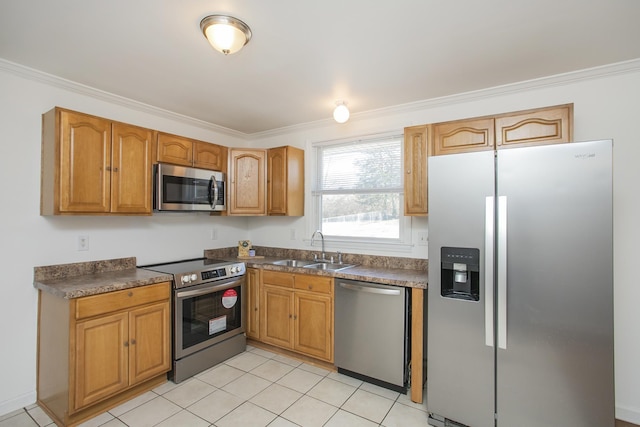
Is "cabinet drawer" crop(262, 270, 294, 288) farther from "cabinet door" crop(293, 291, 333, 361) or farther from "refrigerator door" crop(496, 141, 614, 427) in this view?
"refrigerator door" crop(496, 141, 614, 427)

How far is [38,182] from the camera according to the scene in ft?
7.90

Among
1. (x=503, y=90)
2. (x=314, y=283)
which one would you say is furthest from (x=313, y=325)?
(x=503, y=90)

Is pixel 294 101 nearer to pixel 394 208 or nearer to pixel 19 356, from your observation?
pixel 394 208

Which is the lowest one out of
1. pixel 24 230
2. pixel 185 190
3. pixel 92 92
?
pixel 24 230

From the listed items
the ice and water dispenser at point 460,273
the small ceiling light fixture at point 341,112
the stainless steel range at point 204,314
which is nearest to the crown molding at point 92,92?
the stainless steel range at point 204,314

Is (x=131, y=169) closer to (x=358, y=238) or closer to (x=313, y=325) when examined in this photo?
(x=313, y=325)

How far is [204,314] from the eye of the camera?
2908 millimetres

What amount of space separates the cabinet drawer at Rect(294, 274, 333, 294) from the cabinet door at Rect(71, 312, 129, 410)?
1.42 metres

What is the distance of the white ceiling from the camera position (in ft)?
5.37

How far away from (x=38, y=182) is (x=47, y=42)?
105 centimetres

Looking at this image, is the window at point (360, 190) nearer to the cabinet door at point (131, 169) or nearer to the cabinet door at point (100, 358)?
the cabinet door at point (131, 169)

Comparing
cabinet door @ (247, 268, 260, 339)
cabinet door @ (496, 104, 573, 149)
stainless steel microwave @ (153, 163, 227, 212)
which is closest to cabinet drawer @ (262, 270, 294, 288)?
cabinet door @ (247, 268, 260, 339)

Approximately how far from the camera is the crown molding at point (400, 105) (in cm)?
224

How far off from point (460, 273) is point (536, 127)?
1188 millimetres
